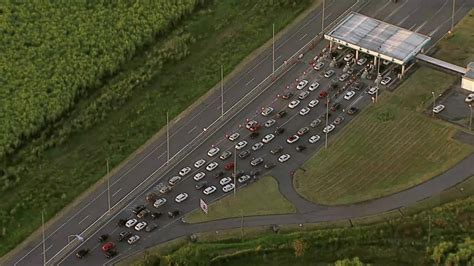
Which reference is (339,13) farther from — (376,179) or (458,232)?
(458,232)

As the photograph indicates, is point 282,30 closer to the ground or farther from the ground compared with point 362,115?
farther from the ground

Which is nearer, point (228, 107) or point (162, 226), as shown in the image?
point (162, 226)

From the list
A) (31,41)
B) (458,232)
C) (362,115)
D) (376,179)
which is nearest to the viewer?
(458,232)

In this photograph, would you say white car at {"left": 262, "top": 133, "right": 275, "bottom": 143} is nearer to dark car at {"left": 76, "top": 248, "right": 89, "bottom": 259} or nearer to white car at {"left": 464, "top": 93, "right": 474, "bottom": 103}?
white car at {"left": 464, "top": 93, "right": 474, "bottom": 103}

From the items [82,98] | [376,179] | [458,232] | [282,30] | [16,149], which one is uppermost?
[282,30]

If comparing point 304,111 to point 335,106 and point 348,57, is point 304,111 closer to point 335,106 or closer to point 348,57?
point 335,106

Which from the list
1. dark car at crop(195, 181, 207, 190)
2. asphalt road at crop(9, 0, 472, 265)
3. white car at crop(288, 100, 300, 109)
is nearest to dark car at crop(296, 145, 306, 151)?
asphalt road at crop(9, 0, 472, 265)

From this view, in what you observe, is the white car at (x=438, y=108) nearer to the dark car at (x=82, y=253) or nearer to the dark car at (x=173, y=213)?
the dark car at (x=173, y=213)

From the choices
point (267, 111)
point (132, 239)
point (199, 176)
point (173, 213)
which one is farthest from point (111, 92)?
point (132, 239)

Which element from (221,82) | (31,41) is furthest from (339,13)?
(31,41)
